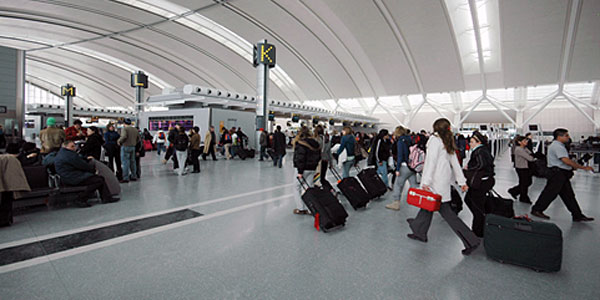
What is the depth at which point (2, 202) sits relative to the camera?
3775 millimetres

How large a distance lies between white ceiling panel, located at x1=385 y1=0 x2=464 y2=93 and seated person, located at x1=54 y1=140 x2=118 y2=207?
23.3 m

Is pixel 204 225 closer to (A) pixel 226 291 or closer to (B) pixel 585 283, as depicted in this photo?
(A) pixel 226 291

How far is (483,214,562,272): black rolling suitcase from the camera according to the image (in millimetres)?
2699

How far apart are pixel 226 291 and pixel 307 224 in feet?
6.46

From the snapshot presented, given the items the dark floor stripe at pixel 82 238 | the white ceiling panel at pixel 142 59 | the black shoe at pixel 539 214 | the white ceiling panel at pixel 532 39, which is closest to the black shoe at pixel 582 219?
the black shoe at pixel 539 214

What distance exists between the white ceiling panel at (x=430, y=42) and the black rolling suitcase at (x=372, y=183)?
20.6 m

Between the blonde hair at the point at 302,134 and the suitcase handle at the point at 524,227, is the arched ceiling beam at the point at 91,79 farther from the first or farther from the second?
the suitcase handle at the point at 524,227

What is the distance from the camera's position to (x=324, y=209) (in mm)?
3871

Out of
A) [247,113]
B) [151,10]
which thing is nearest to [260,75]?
[247,113]

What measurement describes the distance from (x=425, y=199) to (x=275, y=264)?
1.85 meters

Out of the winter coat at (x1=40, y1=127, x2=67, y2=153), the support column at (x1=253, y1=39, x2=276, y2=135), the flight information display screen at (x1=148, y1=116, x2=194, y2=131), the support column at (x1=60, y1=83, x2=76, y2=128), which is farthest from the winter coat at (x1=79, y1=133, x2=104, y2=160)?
the support column at (x1=60, y1=83, x2=76, y2=128)

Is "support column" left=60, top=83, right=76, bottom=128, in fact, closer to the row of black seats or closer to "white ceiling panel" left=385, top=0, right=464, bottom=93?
the row of black seats

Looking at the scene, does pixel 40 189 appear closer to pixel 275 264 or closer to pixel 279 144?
pixel 275 264

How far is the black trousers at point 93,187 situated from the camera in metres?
4.82
